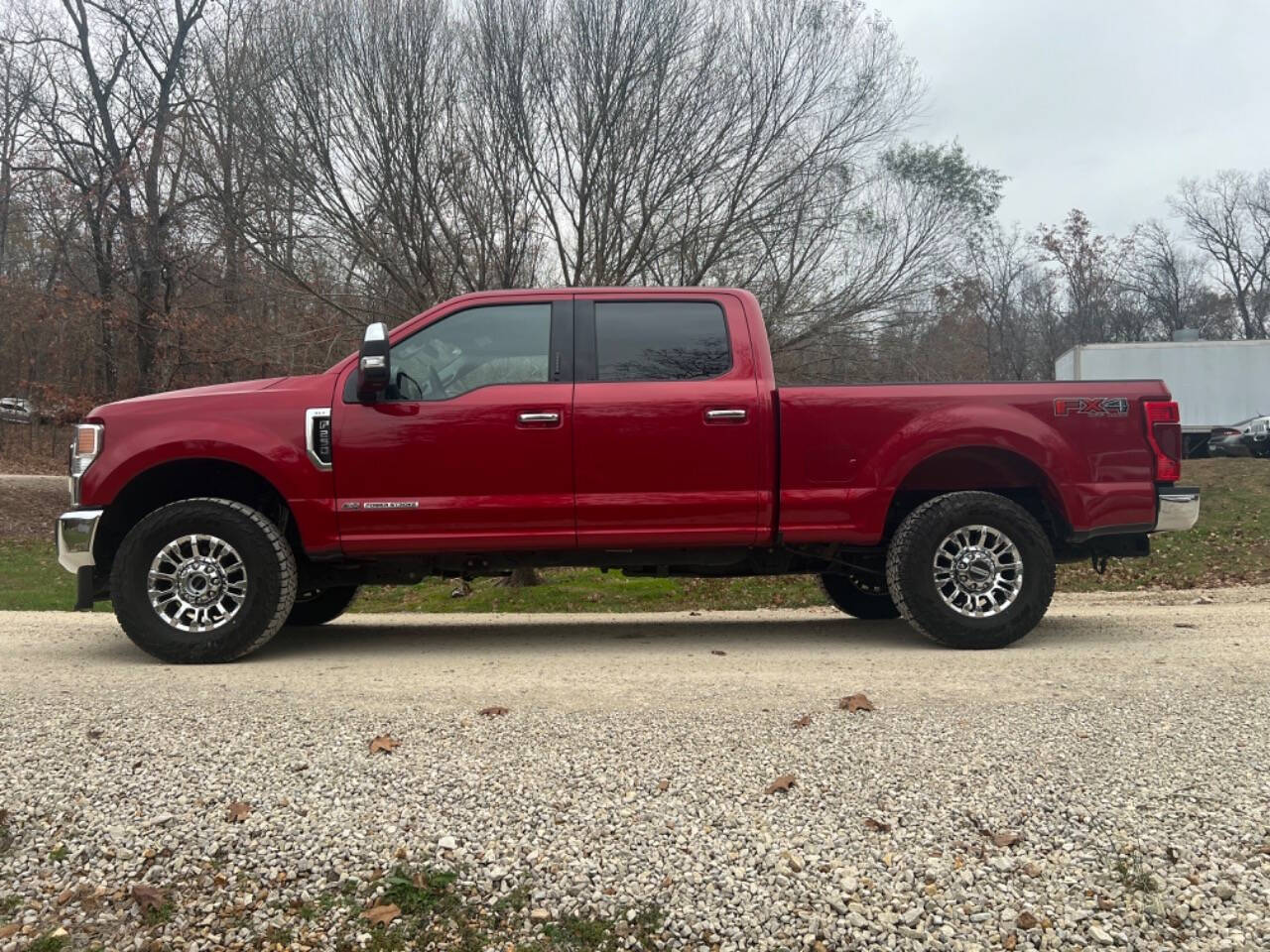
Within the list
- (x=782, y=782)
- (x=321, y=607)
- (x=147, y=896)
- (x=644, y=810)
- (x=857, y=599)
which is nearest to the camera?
(x=147, y=896)

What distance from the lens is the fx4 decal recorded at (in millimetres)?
5324

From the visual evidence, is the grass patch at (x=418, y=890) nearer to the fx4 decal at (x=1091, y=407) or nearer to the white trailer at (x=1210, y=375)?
the fx4 decal at (x=1091, y=407)

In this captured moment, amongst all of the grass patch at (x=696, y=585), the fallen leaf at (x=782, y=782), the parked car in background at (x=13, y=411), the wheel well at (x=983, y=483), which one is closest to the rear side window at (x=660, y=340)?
the wheel well at (x=983, y=483)

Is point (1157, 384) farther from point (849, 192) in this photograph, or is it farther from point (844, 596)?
point (849, 192)

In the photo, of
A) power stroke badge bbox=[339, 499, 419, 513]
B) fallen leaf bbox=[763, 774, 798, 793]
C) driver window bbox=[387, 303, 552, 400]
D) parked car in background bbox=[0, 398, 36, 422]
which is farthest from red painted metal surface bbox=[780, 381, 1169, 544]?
parked car in background bbox=[0, 398, 36, 422]

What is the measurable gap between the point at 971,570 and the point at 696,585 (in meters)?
6.49

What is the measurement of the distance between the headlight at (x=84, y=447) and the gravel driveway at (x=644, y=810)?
110 centimetres

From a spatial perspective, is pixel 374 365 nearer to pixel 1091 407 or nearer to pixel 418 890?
pixel 418 890

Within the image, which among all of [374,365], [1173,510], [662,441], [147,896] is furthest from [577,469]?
[1173,510]

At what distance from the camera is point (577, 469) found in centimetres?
518

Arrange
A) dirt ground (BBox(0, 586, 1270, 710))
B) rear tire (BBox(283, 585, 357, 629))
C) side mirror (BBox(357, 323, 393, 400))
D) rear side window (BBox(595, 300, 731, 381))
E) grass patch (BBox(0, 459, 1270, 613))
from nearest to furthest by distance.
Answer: dirt ground (BBox(0, 586, 1270, 710)) → side mirror (BBox(357, 323, 393, 400)) → rear side window (BBox(595, 300, 731, 381)) → rear tire (BBox(283, 585, 357, 629)) → grass patch (BBox(0, 459, 1270, 613))

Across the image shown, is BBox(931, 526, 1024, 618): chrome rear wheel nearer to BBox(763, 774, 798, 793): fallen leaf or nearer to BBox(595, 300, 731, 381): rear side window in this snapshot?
BBox(595, 300, 731, 381): rear side window

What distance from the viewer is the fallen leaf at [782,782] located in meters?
3.12

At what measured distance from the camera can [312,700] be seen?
164 inches
